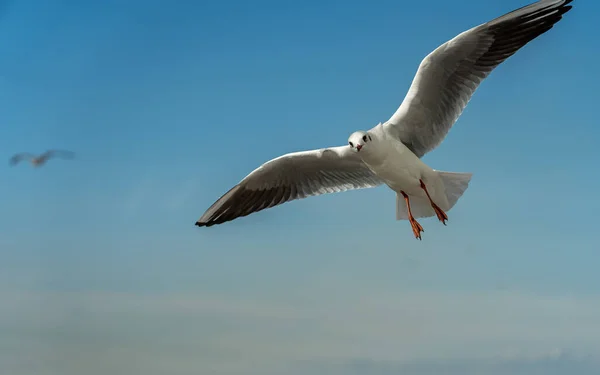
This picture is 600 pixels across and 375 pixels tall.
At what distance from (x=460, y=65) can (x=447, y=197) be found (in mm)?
1004

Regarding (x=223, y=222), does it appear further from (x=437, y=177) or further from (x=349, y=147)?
(x=437, y=177)

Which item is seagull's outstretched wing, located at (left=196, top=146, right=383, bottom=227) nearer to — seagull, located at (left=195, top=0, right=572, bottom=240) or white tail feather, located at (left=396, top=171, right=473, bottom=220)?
seagull, located at (left=195, top=0, right=572, bottom=240)

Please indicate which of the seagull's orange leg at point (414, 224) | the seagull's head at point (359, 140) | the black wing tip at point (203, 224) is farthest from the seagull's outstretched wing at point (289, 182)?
the seagull's head at point (359, 140)

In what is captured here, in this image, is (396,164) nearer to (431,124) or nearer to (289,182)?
(431,124)

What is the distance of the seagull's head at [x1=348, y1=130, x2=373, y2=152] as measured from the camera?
6.12m

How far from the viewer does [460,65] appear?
6.39 metres

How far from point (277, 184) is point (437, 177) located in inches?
55.5

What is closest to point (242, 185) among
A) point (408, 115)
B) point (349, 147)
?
point (349, 147)

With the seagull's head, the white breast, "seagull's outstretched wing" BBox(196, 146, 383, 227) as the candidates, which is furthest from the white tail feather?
the seagull's head

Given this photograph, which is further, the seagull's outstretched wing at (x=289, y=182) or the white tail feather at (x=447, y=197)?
the seagull's outstretched wing at (x=289, y=182)

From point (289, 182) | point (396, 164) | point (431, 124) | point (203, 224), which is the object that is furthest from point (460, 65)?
point (203, 224)

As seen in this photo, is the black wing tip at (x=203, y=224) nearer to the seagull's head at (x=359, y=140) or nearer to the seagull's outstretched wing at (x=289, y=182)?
the seagull's outstretched wing at (x=289, y=182)

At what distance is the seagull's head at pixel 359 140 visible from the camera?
6.12 m

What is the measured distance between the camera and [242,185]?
7156mm
